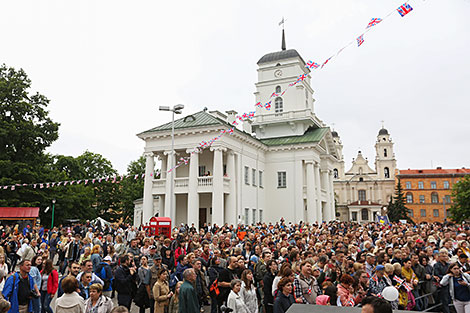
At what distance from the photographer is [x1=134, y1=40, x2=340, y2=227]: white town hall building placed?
1220 inches

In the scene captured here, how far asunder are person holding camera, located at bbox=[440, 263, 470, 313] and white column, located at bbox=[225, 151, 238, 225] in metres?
24.0

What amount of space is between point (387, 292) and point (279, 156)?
34229 millimetres

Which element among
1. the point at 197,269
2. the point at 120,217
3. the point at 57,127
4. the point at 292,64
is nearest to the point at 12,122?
the point at 57,127

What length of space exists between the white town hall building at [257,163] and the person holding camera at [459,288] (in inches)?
890

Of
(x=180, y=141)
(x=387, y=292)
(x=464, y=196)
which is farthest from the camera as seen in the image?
(x=464, y=196)

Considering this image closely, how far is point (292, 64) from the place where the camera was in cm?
4184

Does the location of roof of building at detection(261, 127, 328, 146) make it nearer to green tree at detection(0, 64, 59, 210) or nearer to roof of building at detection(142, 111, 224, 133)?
roof of building at detection(142, 111, 224, 133)

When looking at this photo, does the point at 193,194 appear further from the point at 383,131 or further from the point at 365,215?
the point at 383,131

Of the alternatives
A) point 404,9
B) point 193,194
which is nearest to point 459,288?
point 404,9

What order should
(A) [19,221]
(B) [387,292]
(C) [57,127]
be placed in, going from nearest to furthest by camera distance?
(B) [387,292] → (A) [19,221] → (C) [57,127]

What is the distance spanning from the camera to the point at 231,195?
31656mm

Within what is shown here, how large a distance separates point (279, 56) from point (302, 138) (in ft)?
36.3

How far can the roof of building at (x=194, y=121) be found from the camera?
104ft

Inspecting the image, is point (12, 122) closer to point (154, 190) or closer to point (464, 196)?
point (154, 190)
